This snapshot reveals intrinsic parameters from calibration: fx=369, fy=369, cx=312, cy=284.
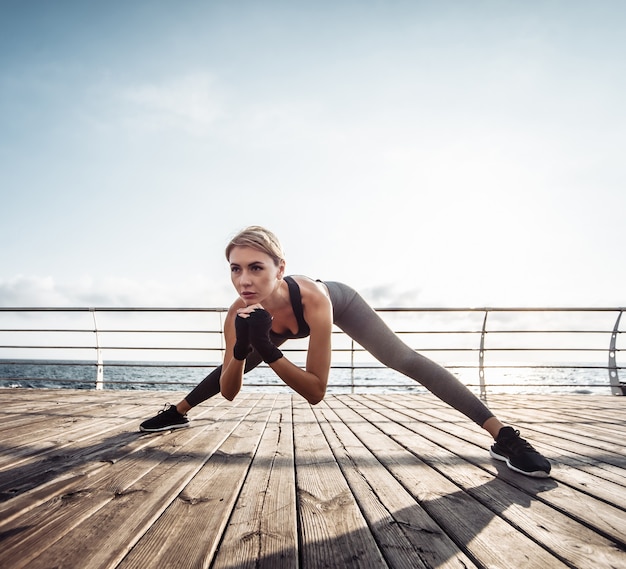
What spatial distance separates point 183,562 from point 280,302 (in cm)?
150

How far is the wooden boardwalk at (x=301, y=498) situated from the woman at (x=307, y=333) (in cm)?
17

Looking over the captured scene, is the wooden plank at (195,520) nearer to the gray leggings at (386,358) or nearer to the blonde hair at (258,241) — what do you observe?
the gray leggings at (386,358)

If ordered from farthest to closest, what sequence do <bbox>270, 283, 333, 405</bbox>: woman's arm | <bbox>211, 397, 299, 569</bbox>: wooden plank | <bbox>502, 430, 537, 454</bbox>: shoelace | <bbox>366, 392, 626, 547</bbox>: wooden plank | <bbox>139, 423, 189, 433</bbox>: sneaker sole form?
<bbox>139, 423, 189, 433</bbox>: sneaker sole, <bbox>270, 283, 333, 405</bbox>: woman's arm, <bbox>502, 430, 537, 454</bbox>: shoelace, <bbox>366, 392, 626, 547</bbox>: wooden plank, <bbox>211, 397, 299, 569</bbox>: wooden plank

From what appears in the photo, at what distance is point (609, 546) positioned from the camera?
1.04 metres

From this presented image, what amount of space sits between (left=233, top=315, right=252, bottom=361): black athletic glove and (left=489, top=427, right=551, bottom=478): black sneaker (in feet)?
4.68

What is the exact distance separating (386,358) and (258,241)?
3.50ft

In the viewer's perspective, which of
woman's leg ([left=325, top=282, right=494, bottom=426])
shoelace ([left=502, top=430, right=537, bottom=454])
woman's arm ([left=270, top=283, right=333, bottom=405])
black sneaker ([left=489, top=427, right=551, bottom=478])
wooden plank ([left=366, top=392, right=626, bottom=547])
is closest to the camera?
wooden plank ([left=366, top=392, right=626, bottom=547])

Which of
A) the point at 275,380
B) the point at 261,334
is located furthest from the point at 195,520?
the point at 275,380

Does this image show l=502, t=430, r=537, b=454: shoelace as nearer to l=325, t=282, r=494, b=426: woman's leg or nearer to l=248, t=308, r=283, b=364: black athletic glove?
l=325, t=282, r=494, b=426: woman's leg

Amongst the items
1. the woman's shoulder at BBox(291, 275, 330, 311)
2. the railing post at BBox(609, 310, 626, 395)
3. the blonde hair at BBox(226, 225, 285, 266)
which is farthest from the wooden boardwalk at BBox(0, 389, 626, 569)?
the railing post at BBox(609, 310, 626, 395)

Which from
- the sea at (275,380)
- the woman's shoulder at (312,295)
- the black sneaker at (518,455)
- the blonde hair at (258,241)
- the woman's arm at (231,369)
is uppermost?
the blonde hair at (258,241)

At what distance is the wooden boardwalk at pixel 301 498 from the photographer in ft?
3.18

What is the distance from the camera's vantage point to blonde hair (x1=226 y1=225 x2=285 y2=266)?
2.02 metres

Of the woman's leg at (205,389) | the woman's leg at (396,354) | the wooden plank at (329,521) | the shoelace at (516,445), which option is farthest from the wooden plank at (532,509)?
the woman's leg at (205,389)
